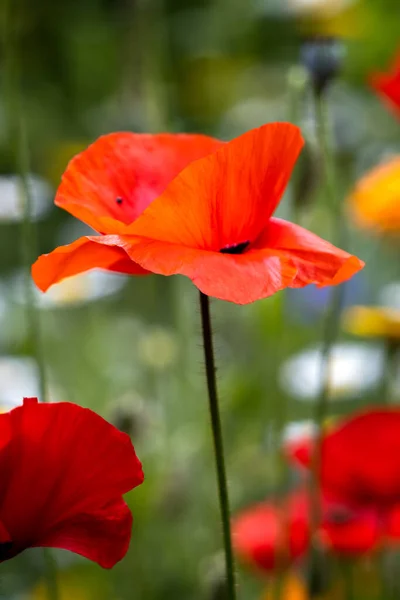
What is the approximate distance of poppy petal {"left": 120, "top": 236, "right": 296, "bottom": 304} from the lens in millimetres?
279

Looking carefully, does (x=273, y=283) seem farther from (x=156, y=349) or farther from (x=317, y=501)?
(x=156, y=349)

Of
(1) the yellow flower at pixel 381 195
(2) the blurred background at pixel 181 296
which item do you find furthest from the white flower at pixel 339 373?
(1) the yellow flower at pixel 381 195

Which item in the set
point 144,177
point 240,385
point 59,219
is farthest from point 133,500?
point 59,219

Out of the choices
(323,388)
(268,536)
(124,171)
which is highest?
(124,171)

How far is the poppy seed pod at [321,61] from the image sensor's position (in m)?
0.50

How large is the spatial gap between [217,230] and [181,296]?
0.76 meters

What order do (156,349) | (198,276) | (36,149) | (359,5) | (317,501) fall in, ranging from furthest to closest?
(359,5) → (36,149) → (156,349) → (317,501) → (198,276)

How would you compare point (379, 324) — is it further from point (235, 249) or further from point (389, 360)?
point (235, 249)

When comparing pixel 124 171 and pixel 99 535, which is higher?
pixel 124 171

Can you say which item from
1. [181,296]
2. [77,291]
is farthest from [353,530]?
[77,291]

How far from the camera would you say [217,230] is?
0.32 metres

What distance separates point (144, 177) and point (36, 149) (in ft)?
5.87

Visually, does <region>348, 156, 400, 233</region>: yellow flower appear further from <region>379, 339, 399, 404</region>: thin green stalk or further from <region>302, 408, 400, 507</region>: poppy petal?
<region>302, 408, 400, 507</region>: poppy petal

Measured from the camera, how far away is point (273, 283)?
29 cm
